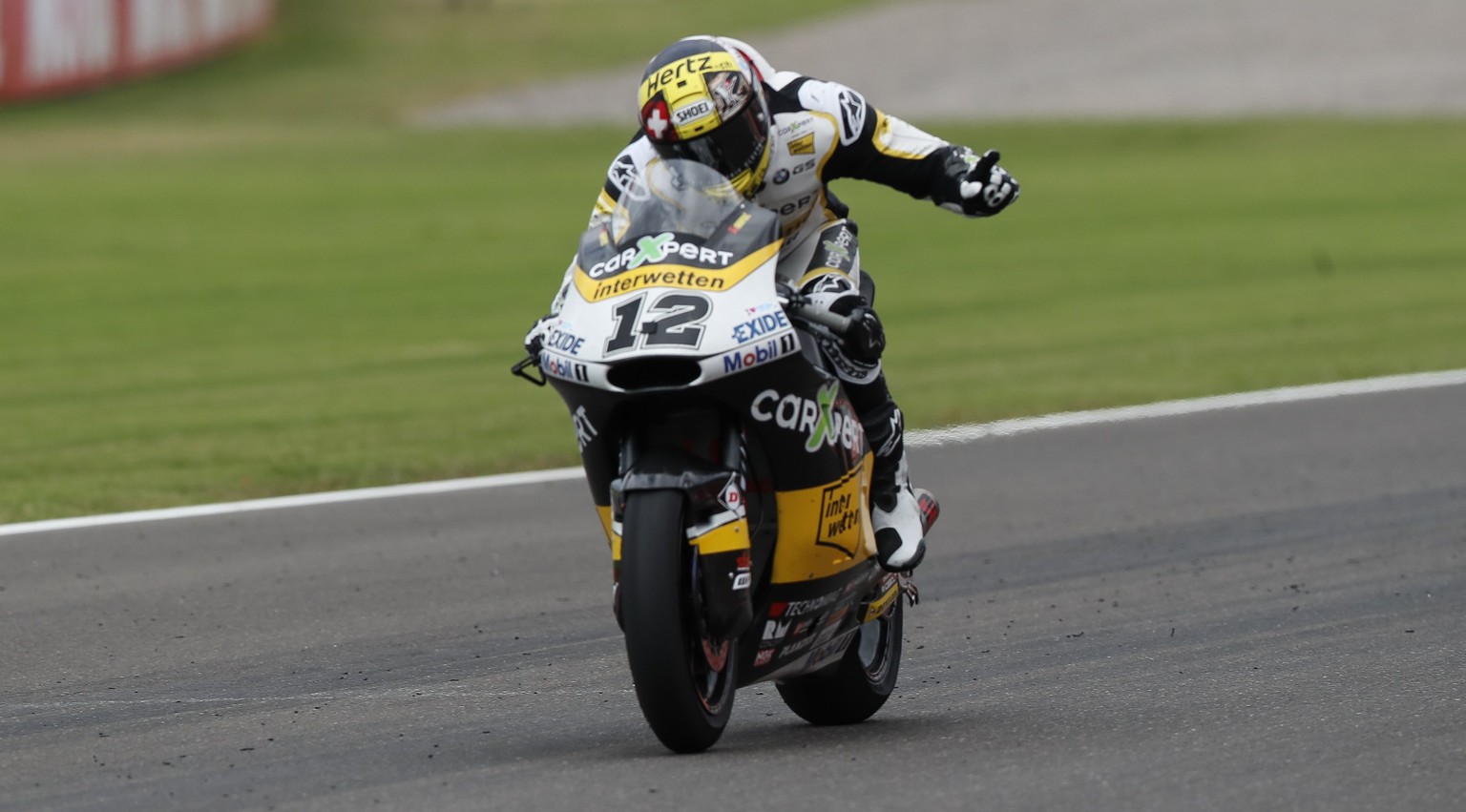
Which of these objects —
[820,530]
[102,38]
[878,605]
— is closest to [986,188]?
[820,530]

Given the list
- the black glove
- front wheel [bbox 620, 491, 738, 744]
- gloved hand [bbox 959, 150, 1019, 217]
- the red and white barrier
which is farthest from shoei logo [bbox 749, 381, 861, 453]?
the red and white barrier

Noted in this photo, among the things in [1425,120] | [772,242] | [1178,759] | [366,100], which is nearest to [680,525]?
[772,242]

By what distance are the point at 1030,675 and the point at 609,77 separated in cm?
3809

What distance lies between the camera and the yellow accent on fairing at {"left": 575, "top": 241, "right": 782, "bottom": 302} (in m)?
5.16

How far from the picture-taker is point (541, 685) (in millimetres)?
6473

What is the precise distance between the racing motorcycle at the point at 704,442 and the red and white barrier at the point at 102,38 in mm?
29532

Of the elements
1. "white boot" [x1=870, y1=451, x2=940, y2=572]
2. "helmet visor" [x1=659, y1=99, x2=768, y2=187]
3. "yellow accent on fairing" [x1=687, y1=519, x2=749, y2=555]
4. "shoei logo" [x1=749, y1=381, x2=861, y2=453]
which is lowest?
"white boot" [x1=870, y1=451, x2=940, y2=572]

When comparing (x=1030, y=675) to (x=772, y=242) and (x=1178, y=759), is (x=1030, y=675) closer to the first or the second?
(x=1178, y=759)

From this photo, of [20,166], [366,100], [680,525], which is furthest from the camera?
[366,100]

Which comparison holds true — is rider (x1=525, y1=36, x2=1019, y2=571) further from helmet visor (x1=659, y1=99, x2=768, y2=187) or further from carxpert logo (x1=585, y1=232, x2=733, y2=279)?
carxpert logo (x1=585, y1=232, x2=733, y2=279)

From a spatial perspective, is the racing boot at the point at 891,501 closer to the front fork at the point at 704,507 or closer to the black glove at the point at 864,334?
the black glove at the point at 864,334

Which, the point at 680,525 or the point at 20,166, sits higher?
the point at 680,525

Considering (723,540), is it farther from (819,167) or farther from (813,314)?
(819,167)

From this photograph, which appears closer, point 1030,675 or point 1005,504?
point 1030,675
